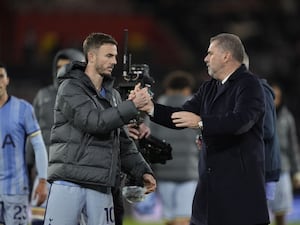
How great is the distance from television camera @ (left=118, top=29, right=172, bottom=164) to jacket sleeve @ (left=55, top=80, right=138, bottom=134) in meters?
0.34

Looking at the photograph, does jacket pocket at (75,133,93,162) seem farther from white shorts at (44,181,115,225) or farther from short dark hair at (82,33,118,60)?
short dark hair at (82,33,118,60)

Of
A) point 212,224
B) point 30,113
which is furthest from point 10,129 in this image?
point 212,224

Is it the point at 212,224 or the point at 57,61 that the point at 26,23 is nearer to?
the point at 57,61

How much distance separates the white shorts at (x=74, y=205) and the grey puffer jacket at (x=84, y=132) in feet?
0.24

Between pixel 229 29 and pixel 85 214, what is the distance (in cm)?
1829

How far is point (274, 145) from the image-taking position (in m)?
10.5

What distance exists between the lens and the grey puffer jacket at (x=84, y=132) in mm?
8250

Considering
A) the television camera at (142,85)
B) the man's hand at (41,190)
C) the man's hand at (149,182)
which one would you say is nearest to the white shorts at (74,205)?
the man's hand at (149,182)

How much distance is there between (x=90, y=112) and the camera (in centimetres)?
829

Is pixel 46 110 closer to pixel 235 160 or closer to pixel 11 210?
pixel 11 210

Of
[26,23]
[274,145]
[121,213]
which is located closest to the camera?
[121,213]

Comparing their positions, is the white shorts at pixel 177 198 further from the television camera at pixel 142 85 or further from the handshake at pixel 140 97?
the handshake at pixel 140 97

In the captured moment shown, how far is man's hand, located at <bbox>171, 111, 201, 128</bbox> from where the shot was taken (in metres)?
8.38

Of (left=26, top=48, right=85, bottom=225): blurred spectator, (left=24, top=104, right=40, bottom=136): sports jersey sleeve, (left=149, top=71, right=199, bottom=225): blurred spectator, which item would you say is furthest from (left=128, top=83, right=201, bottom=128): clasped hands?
(left=149, top=71, right=199, bottom=225): blurred spectator
